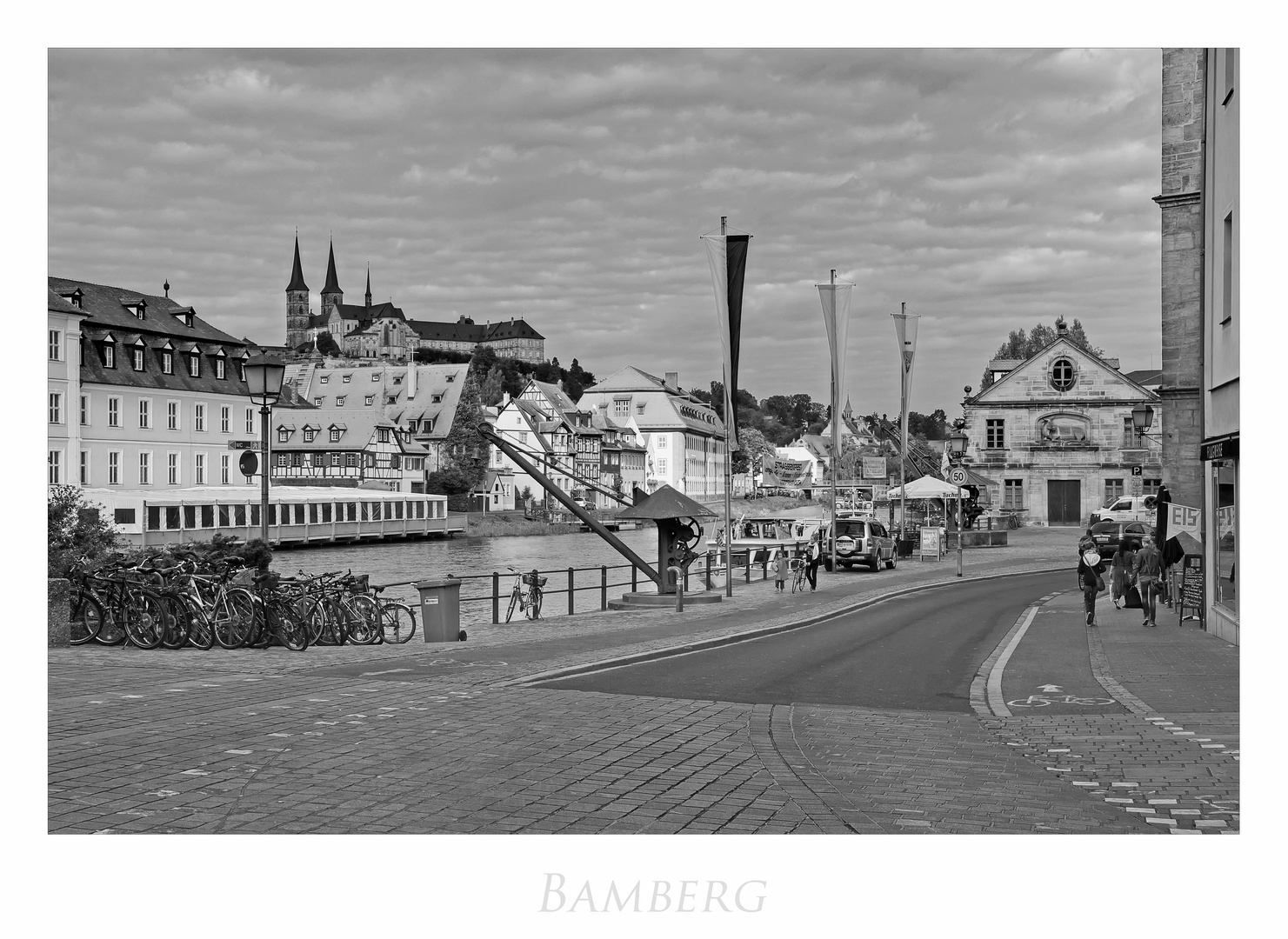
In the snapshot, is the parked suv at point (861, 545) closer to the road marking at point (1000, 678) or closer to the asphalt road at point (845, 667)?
the asphalt road at point (845, 667)

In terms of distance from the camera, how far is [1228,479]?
17.3 meters

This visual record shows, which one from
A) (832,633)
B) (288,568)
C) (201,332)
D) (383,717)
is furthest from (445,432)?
(383,717)

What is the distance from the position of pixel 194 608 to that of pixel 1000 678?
9.88 meters

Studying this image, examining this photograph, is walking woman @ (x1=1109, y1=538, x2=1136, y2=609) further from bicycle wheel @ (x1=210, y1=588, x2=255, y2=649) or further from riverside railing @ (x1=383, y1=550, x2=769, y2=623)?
bicycle wheel @ (x1=210, y1=588, x2=255, y2=649)

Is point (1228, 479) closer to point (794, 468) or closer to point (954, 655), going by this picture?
point (954, 655)

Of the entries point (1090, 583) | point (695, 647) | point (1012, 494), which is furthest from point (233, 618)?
point (1012, 494)

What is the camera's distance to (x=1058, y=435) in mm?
75500

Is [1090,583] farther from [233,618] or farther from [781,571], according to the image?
[233,618]

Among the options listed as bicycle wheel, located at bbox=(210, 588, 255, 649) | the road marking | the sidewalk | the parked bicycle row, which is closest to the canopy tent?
the road marking

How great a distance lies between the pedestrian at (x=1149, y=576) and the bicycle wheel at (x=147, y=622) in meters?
14.6

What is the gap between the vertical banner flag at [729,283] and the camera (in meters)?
23.9

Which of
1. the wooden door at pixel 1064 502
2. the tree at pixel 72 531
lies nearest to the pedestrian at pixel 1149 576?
the tree at pixel 72 531

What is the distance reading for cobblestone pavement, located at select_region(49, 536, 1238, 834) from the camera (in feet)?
23.8

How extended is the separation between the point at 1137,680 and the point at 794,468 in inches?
6774
